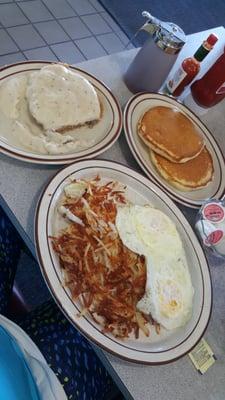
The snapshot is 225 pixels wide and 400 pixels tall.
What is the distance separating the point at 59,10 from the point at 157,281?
2.64 m

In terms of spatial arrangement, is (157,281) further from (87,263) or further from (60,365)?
(60,365)

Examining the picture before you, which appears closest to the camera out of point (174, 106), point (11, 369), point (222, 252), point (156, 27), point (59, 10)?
point (11, 369)

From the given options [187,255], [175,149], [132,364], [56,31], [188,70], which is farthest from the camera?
[56,31]

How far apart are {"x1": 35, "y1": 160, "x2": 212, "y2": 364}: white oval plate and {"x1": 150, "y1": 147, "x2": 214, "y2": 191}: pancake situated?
7 centimetres

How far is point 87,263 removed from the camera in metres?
0.92

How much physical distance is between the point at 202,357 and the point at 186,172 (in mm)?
526

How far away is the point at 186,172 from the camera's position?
3.94ft

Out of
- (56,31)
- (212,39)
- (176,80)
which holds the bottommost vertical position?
(56,31)

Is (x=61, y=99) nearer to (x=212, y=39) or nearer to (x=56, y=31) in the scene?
(x=212, y=39)

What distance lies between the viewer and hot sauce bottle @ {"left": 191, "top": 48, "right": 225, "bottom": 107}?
134cm

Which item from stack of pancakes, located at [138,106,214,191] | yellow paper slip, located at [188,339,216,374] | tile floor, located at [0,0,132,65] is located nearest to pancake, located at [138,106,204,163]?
stack of pancakes, located at [138,106,214,191]

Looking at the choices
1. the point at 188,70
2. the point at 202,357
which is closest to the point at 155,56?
the point at 188,70

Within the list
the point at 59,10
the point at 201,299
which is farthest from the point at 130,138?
the point at 59,10

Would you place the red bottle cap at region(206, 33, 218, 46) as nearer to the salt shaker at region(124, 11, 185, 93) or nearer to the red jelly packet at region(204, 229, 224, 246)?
the salt shaker at region(124, 11, 185, 93)
